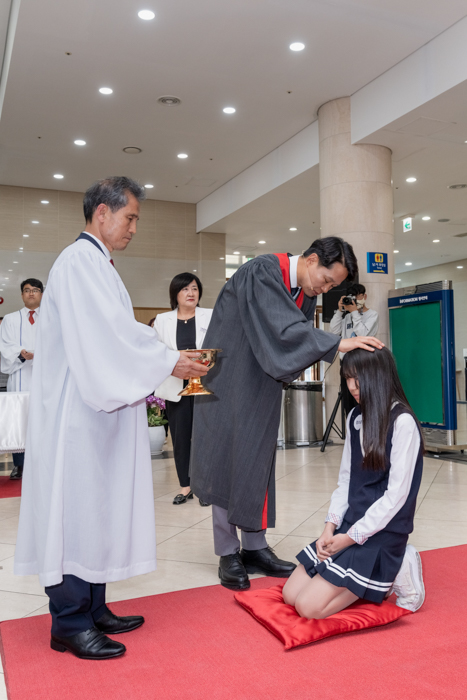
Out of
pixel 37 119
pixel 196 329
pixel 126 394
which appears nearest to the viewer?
pixel 126 394

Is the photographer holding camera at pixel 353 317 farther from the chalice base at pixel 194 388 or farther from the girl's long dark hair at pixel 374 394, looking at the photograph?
the chalice base at pixel 194 388

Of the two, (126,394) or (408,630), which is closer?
(126,394)

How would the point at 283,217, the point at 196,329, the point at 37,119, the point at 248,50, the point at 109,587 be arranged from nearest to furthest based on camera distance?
1. the point at 109,587
2. the point at 196,329
3. the point at 248,50
4. the point at 37,119
5. the point at 283,217

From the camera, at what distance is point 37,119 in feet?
26.3

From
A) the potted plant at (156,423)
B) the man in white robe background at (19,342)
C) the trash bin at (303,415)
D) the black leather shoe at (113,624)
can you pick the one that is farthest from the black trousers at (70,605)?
the trash bin at (303,415)

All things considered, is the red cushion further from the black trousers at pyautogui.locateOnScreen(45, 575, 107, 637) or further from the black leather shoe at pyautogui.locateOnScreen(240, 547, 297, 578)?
the black trousers at pyautogui.locateOnScreen(45, 575, 107, 637)

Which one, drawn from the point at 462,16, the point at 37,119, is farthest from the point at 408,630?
the point at 37,119

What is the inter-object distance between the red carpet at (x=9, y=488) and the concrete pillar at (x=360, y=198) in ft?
12.7

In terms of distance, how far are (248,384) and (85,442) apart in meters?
0.87

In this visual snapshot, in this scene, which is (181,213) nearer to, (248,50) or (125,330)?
(248,50)

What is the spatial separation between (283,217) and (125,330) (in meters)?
9.66

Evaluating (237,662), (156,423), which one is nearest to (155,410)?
(156,423)

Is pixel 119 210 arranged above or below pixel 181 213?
below

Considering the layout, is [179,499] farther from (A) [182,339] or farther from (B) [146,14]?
(B) [146,14]
